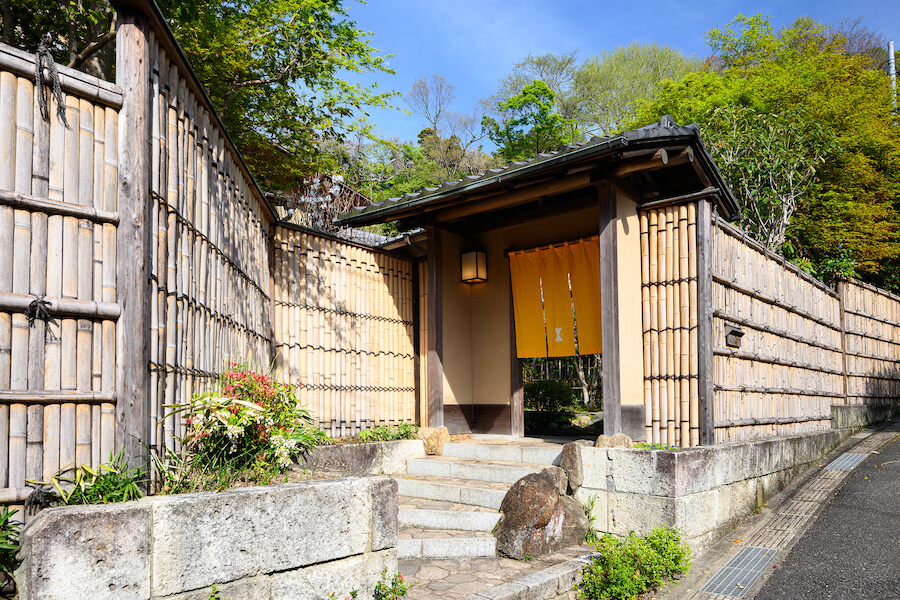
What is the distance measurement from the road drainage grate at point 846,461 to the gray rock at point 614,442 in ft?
16.9

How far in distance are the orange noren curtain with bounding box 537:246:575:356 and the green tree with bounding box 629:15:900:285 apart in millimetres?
7916

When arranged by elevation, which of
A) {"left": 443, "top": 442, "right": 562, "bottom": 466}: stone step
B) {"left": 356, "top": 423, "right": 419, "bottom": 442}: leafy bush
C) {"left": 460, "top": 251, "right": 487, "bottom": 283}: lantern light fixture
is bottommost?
{"left": 443, "top": 442, "right": 562, "bottom": 466}: stone step

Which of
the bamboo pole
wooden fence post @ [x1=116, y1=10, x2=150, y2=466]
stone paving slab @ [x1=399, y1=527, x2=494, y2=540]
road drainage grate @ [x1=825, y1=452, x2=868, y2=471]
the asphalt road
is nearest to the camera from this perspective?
wooden fence post @ [x1=116, y1=10, x2=150, y2=466]

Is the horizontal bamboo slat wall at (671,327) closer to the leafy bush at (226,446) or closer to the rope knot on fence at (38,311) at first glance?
the leafy bush at (226,446)

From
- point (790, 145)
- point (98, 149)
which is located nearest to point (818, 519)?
point (98, 149)

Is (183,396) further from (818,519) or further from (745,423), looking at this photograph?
(818,519)

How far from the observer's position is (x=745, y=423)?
26.1 feet

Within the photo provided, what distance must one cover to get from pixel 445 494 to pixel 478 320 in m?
3.83

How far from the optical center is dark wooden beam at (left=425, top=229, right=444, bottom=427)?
9.58 m

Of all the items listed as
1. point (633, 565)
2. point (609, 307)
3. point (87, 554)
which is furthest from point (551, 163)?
point (87, 554)

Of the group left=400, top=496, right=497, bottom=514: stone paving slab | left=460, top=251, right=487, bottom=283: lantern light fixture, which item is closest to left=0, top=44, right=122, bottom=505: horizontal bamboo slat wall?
left=400, top=496, right=497, bottom=514: stone paving slab

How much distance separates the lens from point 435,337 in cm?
976

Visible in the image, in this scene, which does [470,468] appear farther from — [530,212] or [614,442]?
[530,212]

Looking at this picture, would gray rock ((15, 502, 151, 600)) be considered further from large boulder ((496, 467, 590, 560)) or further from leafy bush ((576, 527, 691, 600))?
leafy bush ((576, 527, 691, 600))
